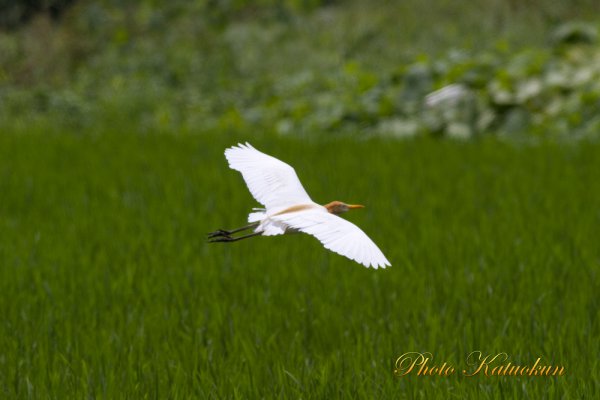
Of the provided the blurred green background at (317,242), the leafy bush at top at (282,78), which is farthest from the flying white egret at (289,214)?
the leafy bush at top at (282,78)

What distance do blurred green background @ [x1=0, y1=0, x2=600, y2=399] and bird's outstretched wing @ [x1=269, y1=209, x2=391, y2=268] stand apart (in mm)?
1010

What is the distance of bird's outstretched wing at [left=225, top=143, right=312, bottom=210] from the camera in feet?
3.34

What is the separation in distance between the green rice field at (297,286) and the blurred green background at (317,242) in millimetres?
13

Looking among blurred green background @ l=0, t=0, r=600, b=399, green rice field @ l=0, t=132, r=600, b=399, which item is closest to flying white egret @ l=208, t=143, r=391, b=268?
blurred green background @ l=0, t=0, r=600, b=399

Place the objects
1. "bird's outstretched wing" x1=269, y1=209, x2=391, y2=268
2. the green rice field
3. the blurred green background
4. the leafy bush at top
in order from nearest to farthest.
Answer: "bird's outstretched wing" x1=269, y1=209, x2=391, y2=268, the green rice field, the blurred green background, the leafy bush at top

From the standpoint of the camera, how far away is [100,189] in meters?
5.06

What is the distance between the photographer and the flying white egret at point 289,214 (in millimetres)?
928

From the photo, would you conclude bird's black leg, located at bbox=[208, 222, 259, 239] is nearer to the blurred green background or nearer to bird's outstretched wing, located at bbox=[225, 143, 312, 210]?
bird's outstretched wing, located at bbox=[225, 143, 312, 210]

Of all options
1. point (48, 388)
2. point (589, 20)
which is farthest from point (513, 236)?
point (589, 20)

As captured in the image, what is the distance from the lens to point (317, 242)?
349cm

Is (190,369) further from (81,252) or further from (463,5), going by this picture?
(463,5)

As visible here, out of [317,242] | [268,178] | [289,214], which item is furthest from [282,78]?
[289,214]

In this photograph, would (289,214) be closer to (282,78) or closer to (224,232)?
(224,232)

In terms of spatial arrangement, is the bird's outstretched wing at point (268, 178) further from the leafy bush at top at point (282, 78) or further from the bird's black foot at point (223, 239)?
the leafy bush at top at point (282, 78)
